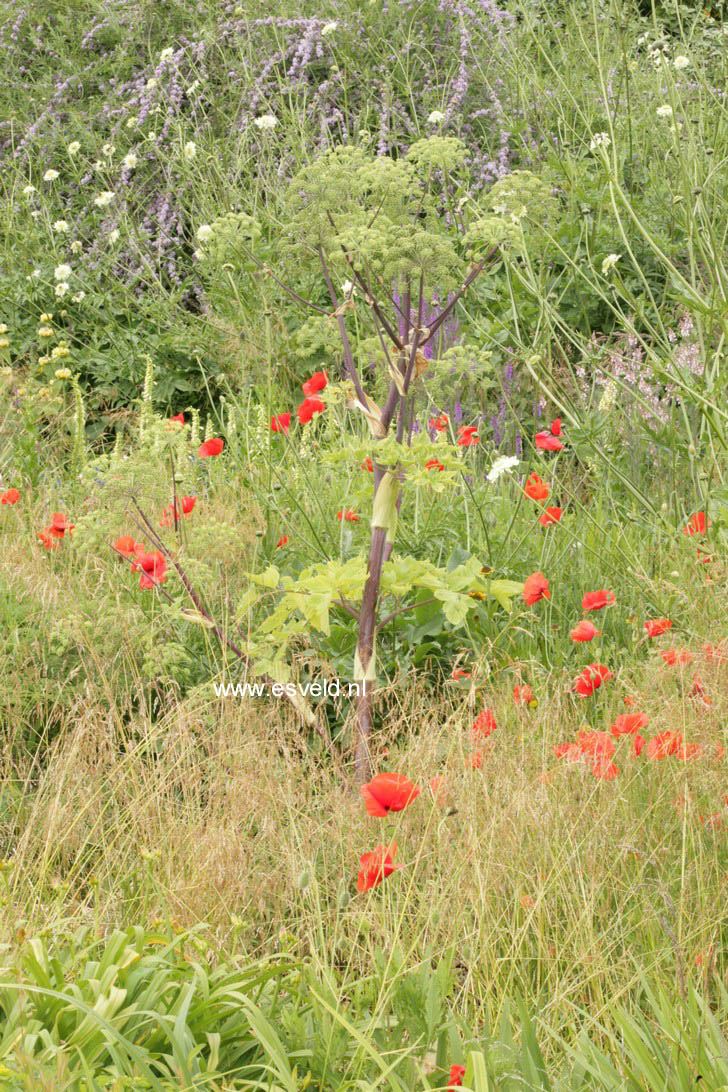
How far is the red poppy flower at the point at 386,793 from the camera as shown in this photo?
1734mm

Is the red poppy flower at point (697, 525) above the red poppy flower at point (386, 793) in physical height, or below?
below

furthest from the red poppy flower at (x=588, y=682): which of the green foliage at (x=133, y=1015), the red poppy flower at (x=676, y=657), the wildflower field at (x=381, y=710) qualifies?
the green foliage at (x=133, y=1015)

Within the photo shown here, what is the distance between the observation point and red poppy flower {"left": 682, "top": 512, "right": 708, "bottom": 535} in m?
2.91

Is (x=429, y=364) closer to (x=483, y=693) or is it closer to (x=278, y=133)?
(x=483, y=693)

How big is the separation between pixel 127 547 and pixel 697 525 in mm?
1395

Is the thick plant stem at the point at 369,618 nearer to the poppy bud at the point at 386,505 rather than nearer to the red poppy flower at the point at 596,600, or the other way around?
the poppy bud at the point at 386,505

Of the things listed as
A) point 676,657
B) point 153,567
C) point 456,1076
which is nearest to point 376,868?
point 456,1076

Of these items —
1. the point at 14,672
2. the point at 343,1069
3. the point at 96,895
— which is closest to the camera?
the point at 343,1069

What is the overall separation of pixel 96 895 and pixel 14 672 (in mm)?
1028

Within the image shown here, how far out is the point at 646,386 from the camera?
443 centimetres

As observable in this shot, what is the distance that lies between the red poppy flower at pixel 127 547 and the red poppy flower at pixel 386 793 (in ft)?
4.35

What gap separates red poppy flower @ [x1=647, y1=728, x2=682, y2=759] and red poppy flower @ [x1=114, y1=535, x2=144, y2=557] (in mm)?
1427

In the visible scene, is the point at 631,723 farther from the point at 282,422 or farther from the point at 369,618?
the point at 282,422

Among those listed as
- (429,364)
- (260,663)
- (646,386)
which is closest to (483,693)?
(260,663)
